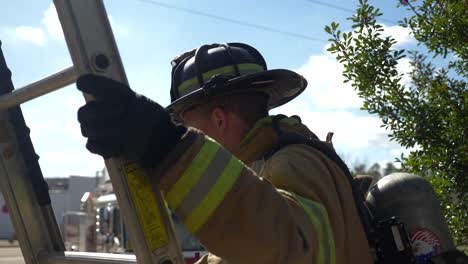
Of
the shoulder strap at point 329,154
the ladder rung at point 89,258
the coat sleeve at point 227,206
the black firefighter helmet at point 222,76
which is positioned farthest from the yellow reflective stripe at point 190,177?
the black firefighter helmet at point 222,76

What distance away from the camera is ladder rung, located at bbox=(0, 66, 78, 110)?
4.36ft

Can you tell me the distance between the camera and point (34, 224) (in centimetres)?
174

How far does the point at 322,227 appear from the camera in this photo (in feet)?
4.39

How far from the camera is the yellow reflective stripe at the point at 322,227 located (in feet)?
4.31

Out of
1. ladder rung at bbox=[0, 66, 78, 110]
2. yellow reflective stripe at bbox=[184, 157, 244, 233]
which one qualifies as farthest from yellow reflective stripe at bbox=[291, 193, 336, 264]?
ladder rung at bbox=[0, 66, 78, 110]

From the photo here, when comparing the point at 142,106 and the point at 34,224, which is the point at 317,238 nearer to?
the point at 142,106

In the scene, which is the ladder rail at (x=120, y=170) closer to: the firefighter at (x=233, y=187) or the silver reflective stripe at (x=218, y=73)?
the firefighter at (x=233, y=187)

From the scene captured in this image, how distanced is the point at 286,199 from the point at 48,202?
0.85 metres

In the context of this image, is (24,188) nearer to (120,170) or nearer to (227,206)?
(120,170)

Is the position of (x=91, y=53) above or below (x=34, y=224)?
above

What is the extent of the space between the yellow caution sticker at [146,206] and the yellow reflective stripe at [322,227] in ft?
1.06

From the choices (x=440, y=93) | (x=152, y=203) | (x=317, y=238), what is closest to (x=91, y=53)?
(x=152, y=203)

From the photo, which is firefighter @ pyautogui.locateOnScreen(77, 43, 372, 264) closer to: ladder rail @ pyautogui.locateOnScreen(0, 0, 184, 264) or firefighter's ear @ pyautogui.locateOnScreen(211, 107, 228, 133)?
ladder rail @ pyautogui.locateOnScreen(0, 0, 184, 264)

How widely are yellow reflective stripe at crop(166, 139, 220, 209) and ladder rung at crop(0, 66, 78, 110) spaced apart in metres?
0.34
